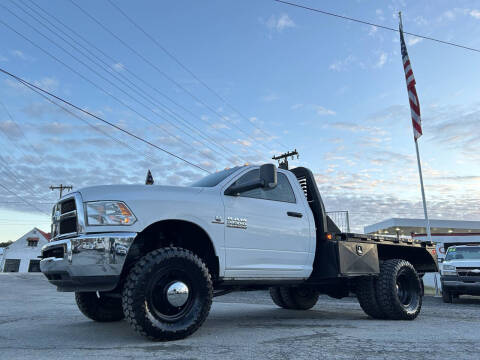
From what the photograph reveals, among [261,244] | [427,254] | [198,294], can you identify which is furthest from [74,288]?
[427,254]

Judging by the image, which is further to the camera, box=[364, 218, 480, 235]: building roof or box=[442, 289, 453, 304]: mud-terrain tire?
box=[364, 218, 480, 235]: building roof

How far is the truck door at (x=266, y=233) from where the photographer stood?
194 inches

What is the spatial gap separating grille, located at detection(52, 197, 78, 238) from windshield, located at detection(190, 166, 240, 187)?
1.67 metres

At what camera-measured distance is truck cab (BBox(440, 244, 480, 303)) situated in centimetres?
1112

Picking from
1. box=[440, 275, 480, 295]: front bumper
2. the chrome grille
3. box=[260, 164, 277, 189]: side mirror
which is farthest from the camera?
box=[440, 275, 480, 295]: front bumper

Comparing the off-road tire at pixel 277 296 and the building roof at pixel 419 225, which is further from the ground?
the building roof at pixel 419 225

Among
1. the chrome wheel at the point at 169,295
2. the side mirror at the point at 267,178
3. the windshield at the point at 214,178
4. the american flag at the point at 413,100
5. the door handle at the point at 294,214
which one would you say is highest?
the american flag at the point at 413,100

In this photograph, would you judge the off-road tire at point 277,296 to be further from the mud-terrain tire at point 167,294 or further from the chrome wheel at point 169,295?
the chrome wheel at point 169,295

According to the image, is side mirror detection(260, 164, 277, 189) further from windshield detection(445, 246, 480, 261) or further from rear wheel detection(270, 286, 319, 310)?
windshield detection(445, 246, 480, 261)

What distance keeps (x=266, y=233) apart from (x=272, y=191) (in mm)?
694

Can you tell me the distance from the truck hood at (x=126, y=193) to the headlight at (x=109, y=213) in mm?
64

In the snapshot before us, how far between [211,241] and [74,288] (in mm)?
1486

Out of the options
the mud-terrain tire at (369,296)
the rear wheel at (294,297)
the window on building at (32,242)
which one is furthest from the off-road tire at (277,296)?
the window on building at (32,242)

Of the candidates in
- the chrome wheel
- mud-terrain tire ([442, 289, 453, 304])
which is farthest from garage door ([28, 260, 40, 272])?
the chrome wheel
